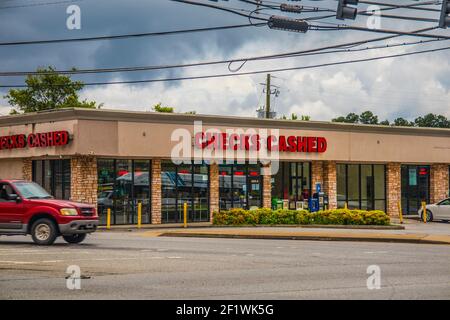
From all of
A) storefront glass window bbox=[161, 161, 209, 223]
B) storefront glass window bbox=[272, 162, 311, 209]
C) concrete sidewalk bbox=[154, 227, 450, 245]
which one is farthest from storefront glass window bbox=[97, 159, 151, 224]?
concrete sidewalk bbox=[154, 227, 450, 245]

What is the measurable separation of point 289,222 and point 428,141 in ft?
51.4

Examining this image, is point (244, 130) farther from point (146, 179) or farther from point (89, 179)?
point (89, 179)

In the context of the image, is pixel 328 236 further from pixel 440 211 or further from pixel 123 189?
pixel 440 211

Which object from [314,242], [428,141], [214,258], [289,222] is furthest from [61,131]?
[428,141]

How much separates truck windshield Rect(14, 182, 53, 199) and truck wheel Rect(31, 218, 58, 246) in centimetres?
94

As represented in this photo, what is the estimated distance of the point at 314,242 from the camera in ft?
79.5

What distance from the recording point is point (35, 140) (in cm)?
3612

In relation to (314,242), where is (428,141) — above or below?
above

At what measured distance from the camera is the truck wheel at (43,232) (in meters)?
21.2

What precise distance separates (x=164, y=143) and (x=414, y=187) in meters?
17.9

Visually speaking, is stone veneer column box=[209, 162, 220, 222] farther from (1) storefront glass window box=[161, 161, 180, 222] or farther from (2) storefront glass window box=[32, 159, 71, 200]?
(2) storefront glass window box=[32, 159, 71, 200]

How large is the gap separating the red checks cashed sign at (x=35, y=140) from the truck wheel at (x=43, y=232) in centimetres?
1297

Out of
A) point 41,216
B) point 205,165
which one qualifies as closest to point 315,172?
point 205,165

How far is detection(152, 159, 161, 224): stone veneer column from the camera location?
120 ft
